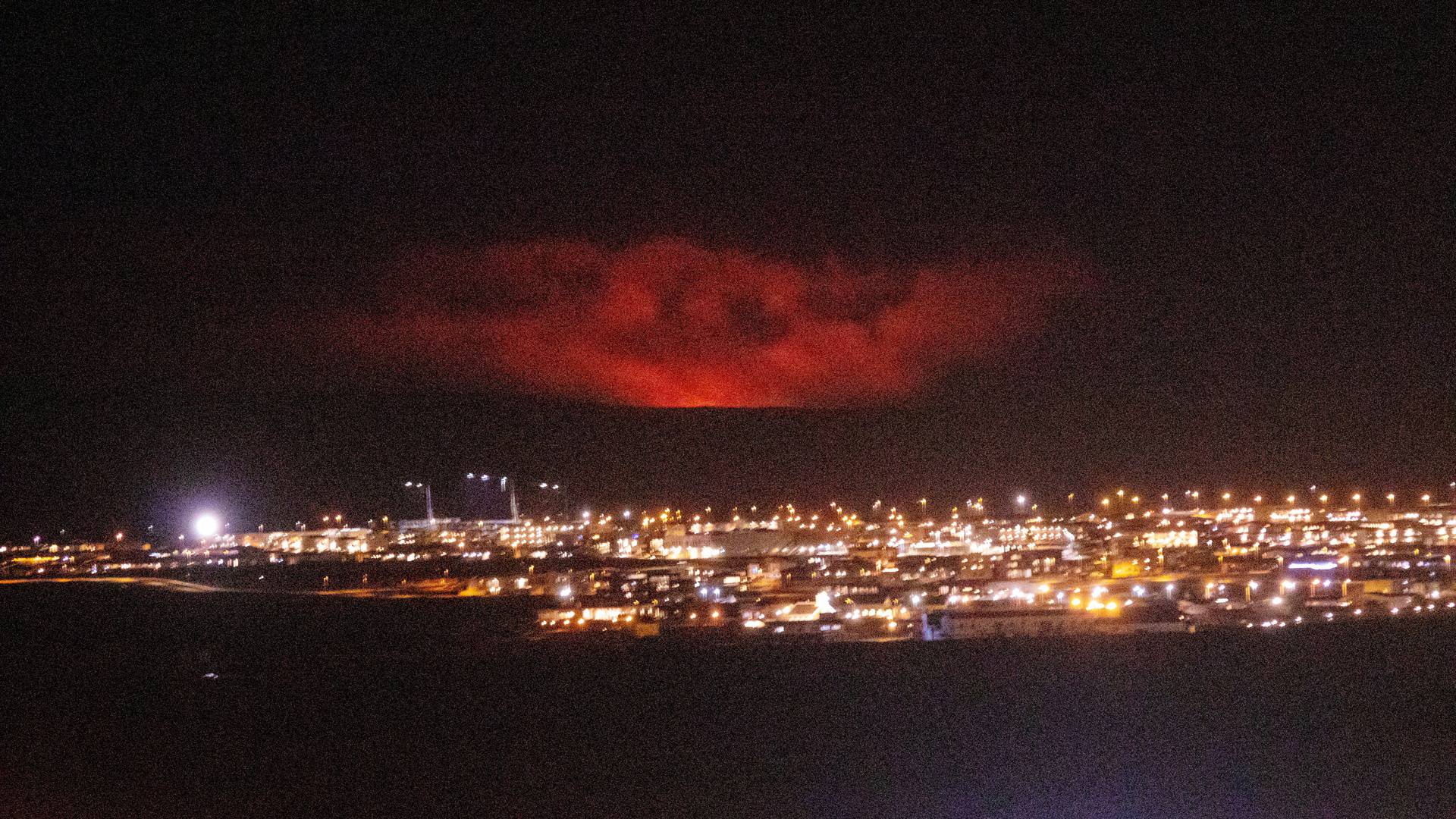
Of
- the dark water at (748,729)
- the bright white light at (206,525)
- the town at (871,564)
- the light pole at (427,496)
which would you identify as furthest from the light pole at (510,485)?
the dark water at (748,729)

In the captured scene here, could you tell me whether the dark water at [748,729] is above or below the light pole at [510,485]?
below

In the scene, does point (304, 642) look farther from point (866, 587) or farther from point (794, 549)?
point (794, 549)

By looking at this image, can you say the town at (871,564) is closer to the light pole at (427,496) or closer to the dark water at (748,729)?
the light pole at (427,496)

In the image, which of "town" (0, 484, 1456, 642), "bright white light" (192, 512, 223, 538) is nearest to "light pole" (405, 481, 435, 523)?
"town" (0, 484, 1456, 642)

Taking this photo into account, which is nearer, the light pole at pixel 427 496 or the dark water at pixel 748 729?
the dark water at pixel 748 729

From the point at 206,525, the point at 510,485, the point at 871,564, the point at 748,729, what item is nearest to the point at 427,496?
the point at 510,485

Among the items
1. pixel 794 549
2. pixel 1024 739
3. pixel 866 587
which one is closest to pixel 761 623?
pixel 866 587
